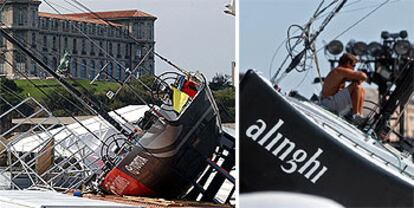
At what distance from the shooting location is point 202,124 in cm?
495

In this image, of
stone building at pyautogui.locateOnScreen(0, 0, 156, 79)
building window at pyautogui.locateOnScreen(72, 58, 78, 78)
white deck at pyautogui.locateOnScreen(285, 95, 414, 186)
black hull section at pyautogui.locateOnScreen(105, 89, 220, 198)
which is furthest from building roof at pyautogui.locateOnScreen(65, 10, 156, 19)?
white deck at pyautogui.locateOnScreen(285, 95, 414, 186)

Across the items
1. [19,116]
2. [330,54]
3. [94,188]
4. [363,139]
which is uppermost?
[330,54]

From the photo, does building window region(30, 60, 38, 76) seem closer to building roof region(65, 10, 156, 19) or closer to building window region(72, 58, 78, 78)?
building window region(72, 58, 78, 78)

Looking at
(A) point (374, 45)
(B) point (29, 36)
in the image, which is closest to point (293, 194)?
(A) point (374, 45)

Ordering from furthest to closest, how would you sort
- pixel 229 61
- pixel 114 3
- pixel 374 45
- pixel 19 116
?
pixel 19 116 → pixel 114 3 → pixel 229 61 → pixel 374 45

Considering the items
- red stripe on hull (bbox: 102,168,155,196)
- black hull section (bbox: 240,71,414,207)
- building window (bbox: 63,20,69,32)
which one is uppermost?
building window (bbox: 63,20,69,32)

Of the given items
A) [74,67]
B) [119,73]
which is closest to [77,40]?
[74,67]

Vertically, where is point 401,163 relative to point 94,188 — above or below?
above

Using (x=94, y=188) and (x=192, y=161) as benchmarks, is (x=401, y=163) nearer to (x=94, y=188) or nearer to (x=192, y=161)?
(x=192, y=161)

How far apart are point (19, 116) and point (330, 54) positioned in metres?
2.19

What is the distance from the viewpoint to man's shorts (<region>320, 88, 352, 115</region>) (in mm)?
4043

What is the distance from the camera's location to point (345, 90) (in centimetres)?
404

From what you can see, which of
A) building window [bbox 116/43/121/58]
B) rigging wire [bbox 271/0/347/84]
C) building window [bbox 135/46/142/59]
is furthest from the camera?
building window [bbox 116/43/121/58]

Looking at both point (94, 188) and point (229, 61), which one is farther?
point (94, 188)
